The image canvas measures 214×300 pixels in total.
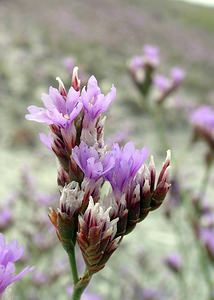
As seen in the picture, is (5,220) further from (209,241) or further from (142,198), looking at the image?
(142,198)

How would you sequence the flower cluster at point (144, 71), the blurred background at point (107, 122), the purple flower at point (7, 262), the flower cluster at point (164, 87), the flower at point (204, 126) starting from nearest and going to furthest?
the purple flower at point (7, 262)
the flower at point (204, 126)
the flower cluster at point (144, 71)
the flower cluster at point (164, 87)
the blurred background at point (107, 122)

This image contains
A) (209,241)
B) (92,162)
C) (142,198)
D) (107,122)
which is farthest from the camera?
(107,122)

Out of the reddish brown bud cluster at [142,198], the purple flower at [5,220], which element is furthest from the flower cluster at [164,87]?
the reddish brown bud cluster at [142,198]

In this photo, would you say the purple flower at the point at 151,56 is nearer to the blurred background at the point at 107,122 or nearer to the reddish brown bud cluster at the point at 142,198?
the blurred background at the point at 107,122

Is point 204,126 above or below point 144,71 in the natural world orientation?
below

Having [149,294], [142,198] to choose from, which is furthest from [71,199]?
[149,294]

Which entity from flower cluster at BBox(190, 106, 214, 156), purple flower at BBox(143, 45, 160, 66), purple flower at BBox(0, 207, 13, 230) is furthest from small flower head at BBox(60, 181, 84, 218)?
purple flower at BBox(0, 207, 13, 230)

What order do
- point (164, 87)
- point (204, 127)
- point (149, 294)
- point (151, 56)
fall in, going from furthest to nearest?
1. point (149, 294)
2. point (164, 87)
3. point (151, 56)
4. point (204, 127)
